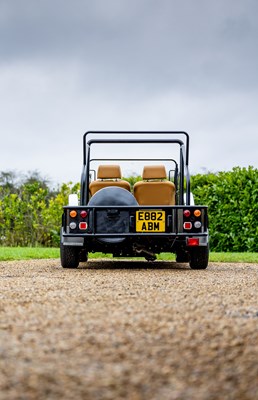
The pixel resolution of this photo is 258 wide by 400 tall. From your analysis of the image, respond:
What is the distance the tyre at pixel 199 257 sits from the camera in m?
8.64

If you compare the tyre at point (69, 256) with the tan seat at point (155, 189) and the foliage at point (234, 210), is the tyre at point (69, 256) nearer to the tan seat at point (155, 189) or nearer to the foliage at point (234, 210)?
the tan seat at point (155, 189)

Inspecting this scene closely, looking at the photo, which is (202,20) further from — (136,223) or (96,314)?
(96,314)

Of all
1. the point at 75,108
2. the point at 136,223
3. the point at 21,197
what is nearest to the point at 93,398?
the point at 136,223

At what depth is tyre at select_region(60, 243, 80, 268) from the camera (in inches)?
337

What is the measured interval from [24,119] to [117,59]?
266 cm

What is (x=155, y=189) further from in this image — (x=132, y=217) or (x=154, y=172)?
(x=132, y=217)

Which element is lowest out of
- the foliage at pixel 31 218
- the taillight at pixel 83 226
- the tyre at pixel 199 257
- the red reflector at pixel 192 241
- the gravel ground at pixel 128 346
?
the gravel ground at pixel 128 346

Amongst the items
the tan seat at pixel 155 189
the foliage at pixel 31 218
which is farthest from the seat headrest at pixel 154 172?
the foliage at pixel 31 218

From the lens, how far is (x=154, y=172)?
9.48 metres

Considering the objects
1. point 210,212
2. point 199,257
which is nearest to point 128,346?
point 199,257

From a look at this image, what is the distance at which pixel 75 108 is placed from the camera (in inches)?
530

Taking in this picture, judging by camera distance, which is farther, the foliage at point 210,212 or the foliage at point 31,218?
the foliage at point 31,218

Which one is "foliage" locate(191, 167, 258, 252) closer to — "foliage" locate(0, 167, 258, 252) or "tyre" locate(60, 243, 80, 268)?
"foliage" locate(0, 167, 258, 252)

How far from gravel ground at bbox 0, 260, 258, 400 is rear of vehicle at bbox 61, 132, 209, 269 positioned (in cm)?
345
